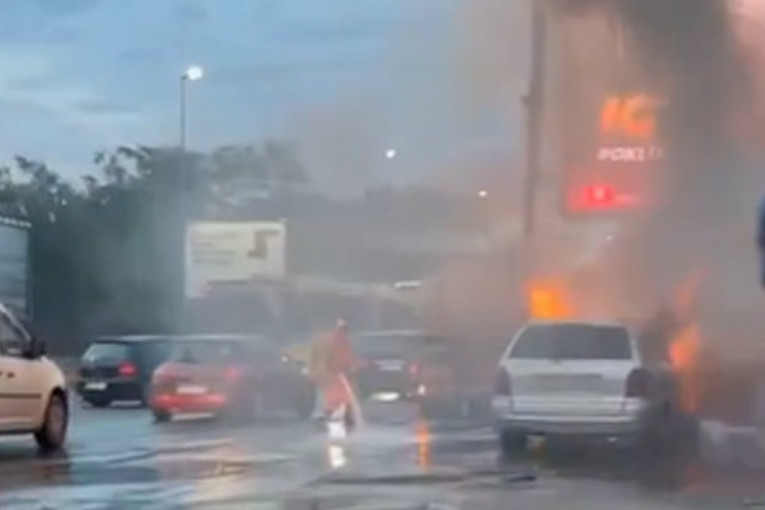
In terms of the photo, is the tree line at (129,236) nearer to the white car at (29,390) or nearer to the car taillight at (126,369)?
the car taillight at (126,369)

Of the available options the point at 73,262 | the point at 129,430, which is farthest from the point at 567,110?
the point at 73,262

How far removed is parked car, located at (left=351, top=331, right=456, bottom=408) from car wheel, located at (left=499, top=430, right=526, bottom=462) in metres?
12.0

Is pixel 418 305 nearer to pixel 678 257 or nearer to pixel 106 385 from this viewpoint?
pixel 106 385

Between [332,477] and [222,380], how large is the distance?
11.5 metres

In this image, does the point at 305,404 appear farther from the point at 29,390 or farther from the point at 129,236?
the point at 129,236

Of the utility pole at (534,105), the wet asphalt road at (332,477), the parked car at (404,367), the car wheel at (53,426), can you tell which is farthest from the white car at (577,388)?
the parked car at (404,367)

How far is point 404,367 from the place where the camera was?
109 feet

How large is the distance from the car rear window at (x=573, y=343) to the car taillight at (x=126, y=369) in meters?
15.2

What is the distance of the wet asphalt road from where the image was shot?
1322cm

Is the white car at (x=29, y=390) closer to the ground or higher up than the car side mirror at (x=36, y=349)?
closer to the ground

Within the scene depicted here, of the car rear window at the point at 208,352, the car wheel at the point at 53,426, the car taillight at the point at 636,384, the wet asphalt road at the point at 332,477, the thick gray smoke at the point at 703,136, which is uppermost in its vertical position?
the thick gray smoke at the point at 703,136

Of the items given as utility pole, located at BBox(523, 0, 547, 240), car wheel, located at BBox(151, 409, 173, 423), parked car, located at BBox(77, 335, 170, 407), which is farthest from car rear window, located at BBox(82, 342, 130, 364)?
utility pole, located at BBox(523, 0, 547, 240)

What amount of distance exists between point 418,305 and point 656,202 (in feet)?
57.6

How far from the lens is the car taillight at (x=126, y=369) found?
3269 centimetres
